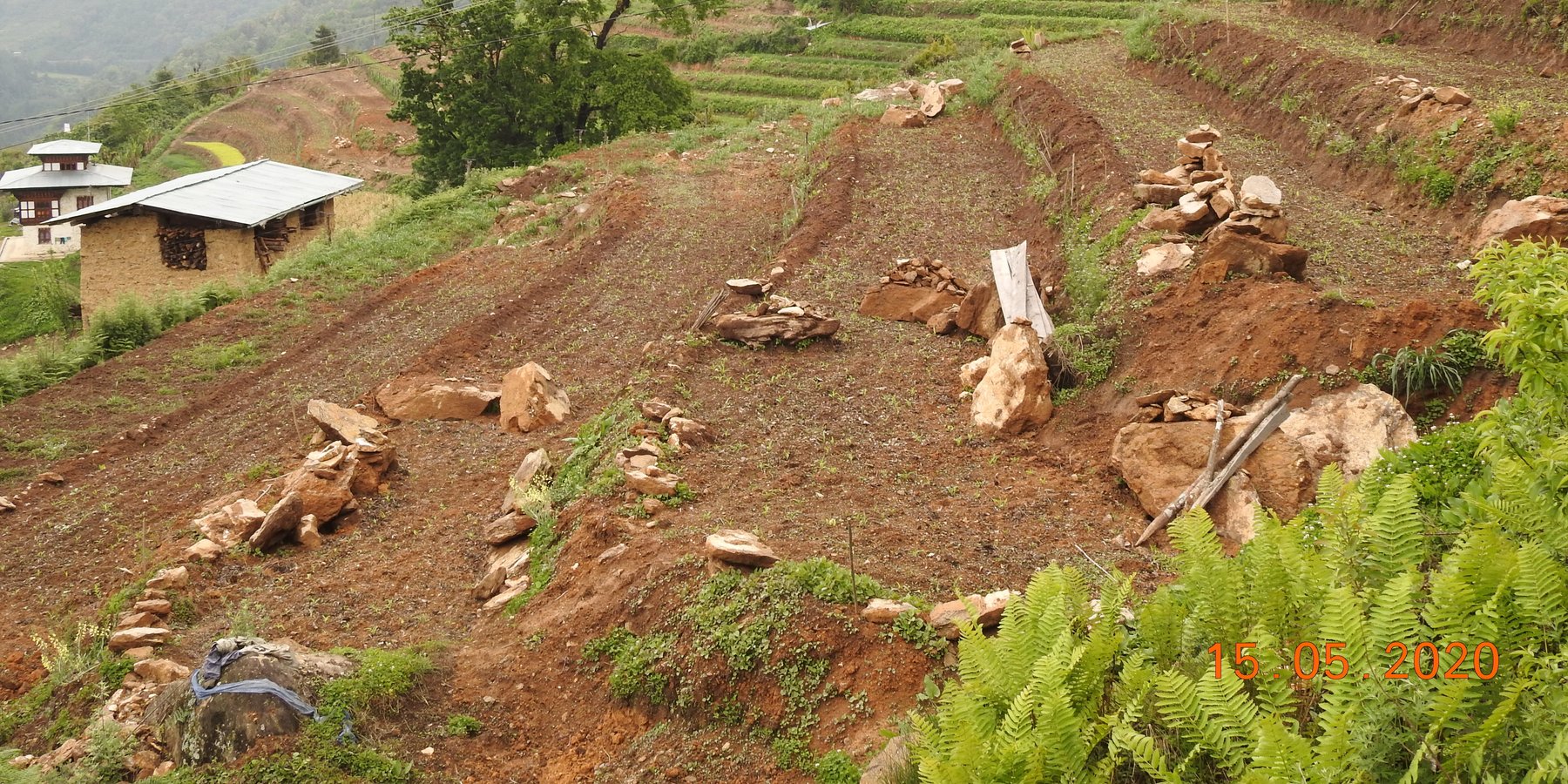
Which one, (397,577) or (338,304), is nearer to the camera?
(397,577)

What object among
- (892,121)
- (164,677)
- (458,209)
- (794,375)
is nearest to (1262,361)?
(794,375)

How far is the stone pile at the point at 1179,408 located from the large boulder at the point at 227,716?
683cm

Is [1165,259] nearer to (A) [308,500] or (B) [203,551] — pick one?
(A) [308,500]

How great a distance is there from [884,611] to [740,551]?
1.15m

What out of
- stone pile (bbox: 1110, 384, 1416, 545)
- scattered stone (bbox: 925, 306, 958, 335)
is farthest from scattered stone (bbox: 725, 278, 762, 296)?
stone pile (bbox: 1110, 384, 1416, 545)

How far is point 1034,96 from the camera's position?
21453 millimetres

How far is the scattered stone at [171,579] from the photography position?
8930 mm

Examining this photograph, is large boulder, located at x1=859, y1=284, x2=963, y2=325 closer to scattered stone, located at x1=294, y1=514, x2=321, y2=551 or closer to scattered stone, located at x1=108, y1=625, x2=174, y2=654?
scattered stone, located at x1=294, y1=514, x2=321, y2=551

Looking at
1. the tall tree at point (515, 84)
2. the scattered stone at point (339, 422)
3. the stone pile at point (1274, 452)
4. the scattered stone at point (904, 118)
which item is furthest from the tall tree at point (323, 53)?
the stone pile at point (1274, 452)

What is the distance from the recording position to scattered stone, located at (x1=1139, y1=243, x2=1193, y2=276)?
11.3 metres

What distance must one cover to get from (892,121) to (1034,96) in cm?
357

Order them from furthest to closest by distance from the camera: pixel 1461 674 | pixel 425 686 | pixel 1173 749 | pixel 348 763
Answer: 1. pixel 425 686
2. pixel 348 763
3. pixel 1173 749
4. pixel 1461 674

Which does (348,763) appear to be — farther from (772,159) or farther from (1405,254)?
(772,159)

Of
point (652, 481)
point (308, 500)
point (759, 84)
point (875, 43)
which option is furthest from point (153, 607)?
point (875, 43)
